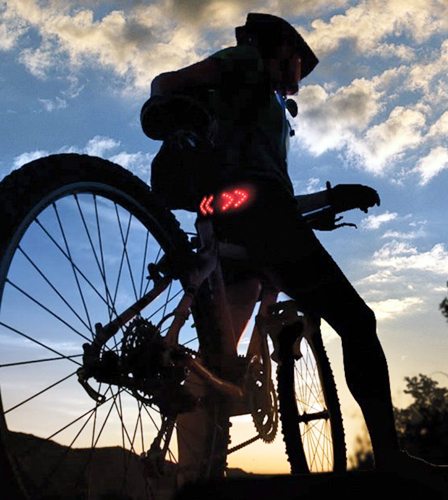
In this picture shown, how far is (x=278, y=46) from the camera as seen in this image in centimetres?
351

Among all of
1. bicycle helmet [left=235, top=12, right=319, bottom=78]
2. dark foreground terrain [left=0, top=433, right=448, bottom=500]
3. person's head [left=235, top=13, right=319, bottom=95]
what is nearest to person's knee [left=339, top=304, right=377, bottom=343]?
dark foreground terrain [left=0, top=433, right=448, bottom=500]

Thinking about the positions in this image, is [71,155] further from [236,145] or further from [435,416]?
[435,416]

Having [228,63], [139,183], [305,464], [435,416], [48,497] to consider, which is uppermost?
[228,63]

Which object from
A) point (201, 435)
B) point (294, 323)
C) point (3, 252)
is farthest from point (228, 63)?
point (201, 435)

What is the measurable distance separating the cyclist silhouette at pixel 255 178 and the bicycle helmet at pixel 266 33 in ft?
1.17

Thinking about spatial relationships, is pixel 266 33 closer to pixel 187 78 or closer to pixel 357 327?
pixel 187 78

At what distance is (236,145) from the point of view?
314cm

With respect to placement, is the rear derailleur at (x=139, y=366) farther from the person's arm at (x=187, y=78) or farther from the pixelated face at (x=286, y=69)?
the pixelated face at (x=286, y=69)

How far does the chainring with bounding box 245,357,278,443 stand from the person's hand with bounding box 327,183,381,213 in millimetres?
1017

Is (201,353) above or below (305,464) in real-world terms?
above

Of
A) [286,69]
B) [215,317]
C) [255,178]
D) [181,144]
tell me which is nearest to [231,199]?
[255,178]

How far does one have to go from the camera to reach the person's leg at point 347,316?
2.97 m

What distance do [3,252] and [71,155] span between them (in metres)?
0.61

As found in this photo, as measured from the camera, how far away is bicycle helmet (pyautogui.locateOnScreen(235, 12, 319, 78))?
3422mm
